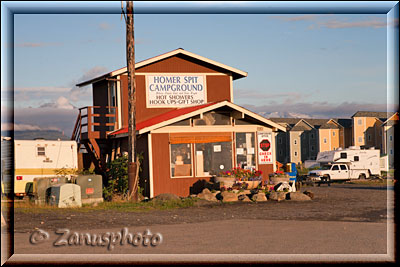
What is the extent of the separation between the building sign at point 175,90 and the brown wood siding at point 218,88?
1.12ft

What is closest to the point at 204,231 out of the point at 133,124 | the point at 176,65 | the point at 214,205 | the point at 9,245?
the point at 9,245

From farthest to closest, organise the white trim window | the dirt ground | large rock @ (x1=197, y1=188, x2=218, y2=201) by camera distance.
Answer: the white trim window
large rock @ (x1=197, y1=188, x2=218, y2=201)
the dirt ground

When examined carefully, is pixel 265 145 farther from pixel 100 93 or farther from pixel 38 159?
pixel 100 93

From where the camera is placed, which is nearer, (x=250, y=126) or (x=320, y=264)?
(x=320, y=264)

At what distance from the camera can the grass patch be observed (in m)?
21.2

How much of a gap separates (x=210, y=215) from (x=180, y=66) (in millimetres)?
14604

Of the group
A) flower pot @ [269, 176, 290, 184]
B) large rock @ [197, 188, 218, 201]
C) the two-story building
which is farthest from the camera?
the two-story building

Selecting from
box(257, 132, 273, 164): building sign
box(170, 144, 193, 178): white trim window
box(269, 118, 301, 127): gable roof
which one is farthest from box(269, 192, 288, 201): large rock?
box(269, 118, 301, 127): gable roof

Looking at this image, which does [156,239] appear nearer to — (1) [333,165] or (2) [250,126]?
(2) [250,126]

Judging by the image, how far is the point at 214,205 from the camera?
77.4 feet

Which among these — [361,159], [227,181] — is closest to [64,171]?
[227,181]

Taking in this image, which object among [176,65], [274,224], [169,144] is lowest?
[274,224]

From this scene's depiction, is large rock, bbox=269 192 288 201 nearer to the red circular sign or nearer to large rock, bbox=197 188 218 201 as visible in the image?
large rock, bbox=197 188 218 201

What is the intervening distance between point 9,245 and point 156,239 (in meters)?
3.26
